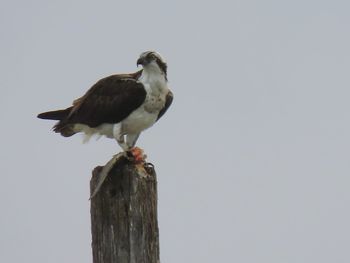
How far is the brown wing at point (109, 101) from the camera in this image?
909 centimetres

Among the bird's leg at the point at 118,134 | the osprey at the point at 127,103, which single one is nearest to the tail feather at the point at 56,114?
the osprey at the point at 127,103

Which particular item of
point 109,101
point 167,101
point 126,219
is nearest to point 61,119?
point 109,101

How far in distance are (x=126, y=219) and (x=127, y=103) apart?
376 cm

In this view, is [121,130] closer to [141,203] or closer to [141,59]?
[141,59]

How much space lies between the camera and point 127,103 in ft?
29.8

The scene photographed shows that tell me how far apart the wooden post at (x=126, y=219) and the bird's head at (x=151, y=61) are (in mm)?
3276

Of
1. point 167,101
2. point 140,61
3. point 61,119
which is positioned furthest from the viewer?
point 61,119

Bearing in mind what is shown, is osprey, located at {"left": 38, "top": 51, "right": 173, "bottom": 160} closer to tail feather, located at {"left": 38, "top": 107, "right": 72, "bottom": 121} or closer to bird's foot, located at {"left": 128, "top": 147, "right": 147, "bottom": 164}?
tail feather, located at {"left": 38, "top": 107, "right": 72, "bottom": 121}

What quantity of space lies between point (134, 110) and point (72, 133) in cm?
110

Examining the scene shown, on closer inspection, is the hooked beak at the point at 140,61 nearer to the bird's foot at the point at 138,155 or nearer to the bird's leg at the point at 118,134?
the bird's leg at the point at 118,134

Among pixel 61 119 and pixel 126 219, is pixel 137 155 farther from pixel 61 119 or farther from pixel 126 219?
pixel 61 119

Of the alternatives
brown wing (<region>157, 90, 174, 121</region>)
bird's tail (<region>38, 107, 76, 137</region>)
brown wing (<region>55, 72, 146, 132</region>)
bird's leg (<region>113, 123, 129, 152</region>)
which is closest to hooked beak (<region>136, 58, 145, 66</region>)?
brown wing (<region>55, 72, 146, 132</region>)

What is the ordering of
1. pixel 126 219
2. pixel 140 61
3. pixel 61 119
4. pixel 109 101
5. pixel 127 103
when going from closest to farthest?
pixel 126 219, pixel 140 61, pixel 127 103, pixel 109 101, pixel 61 119

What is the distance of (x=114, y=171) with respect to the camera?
5941 millimetres
